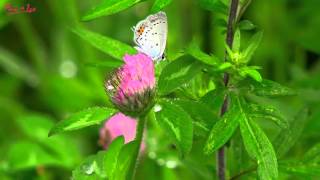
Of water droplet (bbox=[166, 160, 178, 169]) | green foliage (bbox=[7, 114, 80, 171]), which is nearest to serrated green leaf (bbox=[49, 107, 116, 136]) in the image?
water droplet (bbox=[166, 160, 178, 169])

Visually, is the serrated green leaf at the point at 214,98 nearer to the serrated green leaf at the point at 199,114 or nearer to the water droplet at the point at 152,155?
the serrated green leaf at the point at 199,114

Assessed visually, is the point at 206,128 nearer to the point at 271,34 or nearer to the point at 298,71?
the point at 298,71

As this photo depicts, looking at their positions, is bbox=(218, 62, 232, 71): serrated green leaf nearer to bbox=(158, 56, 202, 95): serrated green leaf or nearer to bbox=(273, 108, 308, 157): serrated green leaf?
bbox=(158, 56, 202, 95): serrated green leaf

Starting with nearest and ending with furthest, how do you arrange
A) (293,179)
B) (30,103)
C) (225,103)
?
(225,103)
(293,179)
(30,103)

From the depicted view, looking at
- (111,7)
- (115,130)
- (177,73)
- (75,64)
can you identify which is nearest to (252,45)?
(177,73)

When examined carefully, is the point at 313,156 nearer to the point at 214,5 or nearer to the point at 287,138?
the point at 287,138

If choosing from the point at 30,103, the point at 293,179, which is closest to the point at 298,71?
the point at 293,179
